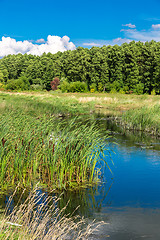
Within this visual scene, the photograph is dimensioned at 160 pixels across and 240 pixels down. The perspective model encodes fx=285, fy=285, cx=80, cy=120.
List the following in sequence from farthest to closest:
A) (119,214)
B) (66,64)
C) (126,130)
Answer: (66,64)
(126,130)
(119,214)

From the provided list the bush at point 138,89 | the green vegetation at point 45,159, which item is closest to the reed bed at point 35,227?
the green vegetation at point 45,159

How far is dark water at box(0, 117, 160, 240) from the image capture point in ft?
19.3

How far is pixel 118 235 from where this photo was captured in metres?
5.65

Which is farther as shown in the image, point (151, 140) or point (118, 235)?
point (151, 140)

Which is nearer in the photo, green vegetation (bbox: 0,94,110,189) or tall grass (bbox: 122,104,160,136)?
green vegetation (bbox: 0,94,110,189)

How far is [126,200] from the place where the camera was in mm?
7488

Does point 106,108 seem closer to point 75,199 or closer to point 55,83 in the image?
point 75,199

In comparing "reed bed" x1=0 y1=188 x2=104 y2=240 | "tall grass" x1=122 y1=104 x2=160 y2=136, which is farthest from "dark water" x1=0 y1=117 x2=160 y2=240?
"tall grass" x1=122 y1=104 x2=160 y2=136

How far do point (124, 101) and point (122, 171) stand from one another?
96.4 feet

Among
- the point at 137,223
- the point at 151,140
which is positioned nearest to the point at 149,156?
the point at 151,140

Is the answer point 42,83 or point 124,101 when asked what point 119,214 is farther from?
point 42,83

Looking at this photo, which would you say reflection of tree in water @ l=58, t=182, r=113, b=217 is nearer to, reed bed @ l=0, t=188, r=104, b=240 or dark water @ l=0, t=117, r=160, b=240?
dark water @ l=0, t=117, r=160, b=240

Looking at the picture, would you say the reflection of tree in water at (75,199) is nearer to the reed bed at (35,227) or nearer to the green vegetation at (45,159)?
the green vegetation at (45,159)

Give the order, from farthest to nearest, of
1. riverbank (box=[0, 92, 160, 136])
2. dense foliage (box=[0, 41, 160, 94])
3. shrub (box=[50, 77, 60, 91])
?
shrub (box=[50, 77, 60, 91]), dense foliage (box=[0, 41, 160, 94]), riverbank (box=[0, 92, 160, 136])
